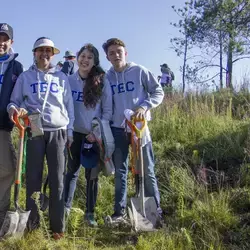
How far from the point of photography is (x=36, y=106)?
3682mm

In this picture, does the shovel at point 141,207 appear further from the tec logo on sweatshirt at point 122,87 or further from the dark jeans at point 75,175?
the dark jeans at point 75,175

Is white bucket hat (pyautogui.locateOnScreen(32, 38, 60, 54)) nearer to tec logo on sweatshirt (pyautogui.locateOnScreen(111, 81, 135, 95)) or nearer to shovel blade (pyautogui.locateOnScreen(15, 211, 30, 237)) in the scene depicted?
tec logo on sweatshirt (pyautogui.locateOnScreen(111, 81, 135, 95))

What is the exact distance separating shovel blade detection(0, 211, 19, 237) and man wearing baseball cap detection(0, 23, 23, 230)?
14.1 inches

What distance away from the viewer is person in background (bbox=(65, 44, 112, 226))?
4.00 metres

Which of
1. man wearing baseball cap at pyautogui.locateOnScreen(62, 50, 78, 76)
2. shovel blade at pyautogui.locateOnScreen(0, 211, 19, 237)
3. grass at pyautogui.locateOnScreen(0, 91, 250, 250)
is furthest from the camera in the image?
man wearing baseball cap at pyautogui.locateOnScreen(62, 50, 78, 76)

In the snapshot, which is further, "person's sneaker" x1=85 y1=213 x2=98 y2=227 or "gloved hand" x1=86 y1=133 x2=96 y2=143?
"person's sneaker" x1=85 y1=213 x2=98 y2=227

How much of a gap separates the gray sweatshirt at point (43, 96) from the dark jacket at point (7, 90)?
0.25 feet

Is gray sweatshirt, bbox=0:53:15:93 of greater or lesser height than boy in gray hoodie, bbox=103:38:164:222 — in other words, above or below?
above

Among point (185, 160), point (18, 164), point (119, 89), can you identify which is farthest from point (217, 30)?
point (18, 164)

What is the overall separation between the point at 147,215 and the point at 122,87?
1.43 metres

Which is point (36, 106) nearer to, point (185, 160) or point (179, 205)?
point (179, 205)

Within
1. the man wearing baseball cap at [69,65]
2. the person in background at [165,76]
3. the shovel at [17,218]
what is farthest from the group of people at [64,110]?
the person in background at [165,76]

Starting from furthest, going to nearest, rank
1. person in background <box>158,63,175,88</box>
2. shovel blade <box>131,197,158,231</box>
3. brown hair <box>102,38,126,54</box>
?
1. person in background <box>158,63,175,88</box>
2. brown hair <box>102,38,126,54</box>
3. shovel blade <box>131,197,158,231</box>

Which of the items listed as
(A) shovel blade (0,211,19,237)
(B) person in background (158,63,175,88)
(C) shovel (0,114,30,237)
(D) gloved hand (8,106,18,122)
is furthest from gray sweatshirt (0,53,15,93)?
(B) person in background (158,63,175,88)
